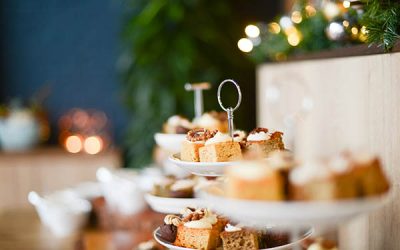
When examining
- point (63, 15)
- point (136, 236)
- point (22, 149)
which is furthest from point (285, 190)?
point (63, 15)

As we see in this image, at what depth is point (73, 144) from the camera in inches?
205

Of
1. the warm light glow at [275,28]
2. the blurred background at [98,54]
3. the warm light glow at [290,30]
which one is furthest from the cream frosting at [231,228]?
the blurred background at [98,54]

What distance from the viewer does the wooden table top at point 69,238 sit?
101 inches

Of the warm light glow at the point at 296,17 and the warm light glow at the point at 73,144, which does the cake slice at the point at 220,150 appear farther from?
the warm light glow at the point at 73,144

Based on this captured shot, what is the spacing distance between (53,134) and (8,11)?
3.60ft

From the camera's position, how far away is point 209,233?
1612 mm

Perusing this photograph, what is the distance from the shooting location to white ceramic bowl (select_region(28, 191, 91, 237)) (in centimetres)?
276

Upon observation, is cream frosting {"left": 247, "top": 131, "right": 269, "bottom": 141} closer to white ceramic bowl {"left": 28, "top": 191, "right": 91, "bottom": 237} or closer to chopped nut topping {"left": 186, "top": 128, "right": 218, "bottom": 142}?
chopped nut topping {"left": 186, "top": 128, "right": 218, "bottom": 142}

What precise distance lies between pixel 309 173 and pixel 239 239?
48 centimetres

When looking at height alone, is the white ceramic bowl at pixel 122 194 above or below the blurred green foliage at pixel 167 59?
below

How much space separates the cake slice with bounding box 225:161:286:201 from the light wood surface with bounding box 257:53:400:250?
0.32m

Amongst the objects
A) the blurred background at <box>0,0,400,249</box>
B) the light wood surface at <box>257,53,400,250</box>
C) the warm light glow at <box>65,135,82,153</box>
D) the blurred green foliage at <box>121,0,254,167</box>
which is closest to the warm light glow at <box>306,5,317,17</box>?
the blurred background at <box>0,0,400,249</box>

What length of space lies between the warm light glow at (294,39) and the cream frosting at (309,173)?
192cm

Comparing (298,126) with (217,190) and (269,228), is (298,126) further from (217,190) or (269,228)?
(217,190)
